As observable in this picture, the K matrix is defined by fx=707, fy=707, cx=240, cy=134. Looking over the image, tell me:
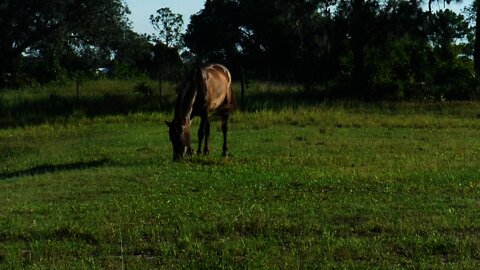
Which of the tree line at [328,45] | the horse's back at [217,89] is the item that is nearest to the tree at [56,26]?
the tree line at [328,45]

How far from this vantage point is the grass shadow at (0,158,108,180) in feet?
43.3

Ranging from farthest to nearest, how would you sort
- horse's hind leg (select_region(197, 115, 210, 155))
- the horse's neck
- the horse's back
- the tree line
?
1. the tree line
2. the horse's back
3. horse's hind leg (select_region(197, 115, 210, 155))
4. the horse's neck

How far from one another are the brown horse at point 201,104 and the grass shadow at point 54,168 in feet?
5.17

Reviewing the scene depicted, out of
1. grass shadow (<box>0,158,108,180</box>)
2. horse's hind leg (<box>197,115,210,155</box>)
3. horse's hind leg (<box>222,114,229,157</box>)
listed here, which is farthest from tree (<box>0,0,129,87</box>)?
grass shadow (<box>0,158,108,180</box>)

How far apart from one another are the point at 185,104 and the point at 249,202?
5.68 metres

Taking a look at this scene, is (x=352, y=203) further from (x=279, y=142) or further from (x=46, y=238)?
(x=279, y=142)

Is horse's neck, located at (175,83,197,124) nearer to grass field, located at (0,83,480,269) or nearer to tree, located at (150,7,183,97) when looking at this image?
grass field, located at (0,83,480,269)

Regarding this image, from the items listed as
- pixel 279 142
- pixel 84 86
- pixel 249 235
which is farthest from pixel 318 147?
pixel 84 86

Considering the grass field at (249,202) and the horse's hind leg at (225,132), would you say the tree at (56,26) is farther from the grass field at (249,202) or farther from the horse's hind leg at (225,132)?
the horse's hind leg at (225,132)

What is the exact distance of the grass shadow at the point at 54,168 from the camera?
13.2 m

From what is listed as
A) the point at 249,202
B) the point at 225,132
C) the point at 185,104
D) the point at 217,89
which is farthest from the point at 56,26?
the point at 249,202

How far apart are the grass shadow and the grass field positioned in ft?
0.10

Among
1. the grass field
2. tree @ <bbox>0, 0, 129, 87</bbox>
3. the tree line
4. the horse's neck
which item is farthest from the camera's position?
tree @ <bbox>0, 0, 129, 87</bbox>

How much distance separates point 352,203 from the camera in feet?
29.0
